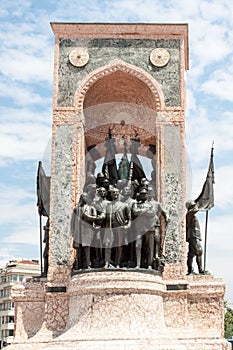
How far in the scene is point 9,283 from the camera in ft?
189

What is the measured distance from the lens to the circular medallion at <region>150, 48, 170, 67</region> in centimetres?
1836

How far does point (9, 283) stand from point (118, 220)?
4310 cm

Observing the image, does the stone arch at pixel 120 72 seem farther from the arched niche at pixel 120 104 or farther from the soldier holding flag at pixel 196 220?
the soldier holding flag at pixel 196 220

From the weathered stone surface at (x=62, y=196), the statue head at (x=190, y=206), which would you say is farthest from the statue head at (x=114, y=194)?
the statue head at (x=190, y=206)

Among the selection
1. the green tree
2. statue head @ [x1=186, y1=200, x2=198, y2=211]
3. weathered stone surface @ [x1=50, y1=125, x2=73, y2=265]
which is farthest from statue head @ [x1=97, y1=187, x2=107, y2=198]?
the green tree

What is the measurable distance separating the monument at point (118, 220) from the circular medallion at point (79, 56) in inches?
1.2

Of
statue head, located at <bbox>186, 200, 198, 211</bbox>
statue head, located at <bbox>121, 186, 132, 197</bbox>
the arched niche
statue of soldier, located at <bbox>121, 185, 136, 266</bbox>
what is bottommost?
statue of soldier, located at <bbox>121, 185, 136, 266</bbox>

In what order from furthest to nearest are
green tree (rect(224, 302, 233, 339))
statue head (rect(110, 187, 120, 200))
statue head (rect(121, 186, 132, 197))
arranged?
1. green tree (rect(224, 302, 233, 339))
2. statue head (rect(121, 186, 132, 197))
3. statue head (rect(110, 187, 120, 200))

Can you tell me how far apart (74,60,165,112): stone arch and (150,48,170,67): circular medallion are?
39 cm

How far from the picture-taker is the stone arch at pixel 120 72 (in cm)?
1819

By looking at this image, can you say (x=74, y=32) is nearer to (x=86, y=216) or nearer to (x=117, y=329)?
(x=86, y=216)

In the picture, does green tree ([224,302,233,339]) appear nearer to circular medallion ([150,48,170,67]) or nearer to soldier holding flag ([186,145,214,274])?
soldier holding flag ([186,145,214,274])

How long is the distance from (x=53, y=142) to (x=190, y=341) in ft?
20.4

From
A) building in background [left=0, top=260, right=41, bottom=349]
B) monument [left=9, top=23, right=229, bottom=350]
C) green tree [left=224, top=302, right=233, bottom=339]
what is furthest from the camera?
building in background [left=0, top=260, right=41, bottom=349]
